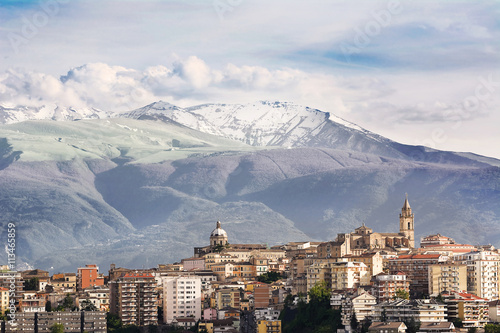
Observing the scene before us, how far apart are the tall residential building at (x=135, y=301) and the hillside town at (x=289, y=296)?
0.24 ft

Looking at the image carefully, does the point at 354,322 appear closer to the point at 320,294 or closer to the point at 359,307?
the point at 359,307

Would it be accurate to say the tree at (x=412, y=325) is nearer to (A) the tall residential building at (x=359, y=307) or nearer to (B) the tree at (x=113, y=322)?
(A) the tall residential building at (x=359, y=307)

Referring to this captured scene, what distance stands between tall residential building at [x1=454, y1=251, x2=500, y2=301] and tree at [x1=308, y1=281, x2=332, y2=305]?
9.83 meters

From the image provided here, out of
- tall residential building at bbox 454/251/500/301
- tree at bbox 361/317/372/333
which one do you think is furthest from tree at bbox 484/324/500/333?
tall residential building at bbox 454/251/500/301

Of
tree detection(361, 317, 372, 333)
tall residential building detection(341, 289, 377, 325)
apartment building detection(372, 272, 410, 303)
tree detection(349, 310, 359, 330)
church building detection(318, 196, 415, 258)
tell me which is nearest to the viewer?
tree detection(361, 317, 372, 333)

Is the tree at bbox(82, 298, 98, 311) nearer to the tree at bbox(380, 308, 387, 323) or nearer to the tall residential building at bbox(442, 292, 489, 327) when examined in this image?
the tree at bbox(380, 308, 387, 323)

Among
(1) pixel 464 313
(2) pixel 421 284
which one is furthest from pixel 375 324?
(2) pixel 421 284

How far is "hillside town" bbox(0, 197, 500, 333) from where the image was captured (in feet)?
286

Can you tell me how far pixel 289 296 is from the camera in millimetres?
100250

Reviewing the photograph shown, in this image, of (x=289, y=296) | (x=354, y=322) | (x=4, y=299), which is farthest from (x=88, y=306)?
(x=354, y=322)

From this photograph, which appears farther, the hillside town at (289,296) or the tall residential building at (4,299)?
the tall residential building at (4,299)

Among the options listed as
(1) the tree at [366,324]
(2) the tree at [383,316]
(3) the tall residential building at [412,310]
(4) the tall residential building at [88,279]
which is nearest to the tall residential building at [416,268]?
(3) the tall residential building at [412,310]

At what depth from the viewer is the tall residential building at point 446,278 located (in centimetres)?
9288

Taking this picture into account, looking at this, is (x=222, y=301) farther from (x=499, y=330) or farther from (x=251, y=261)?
(x=499, y=330)
